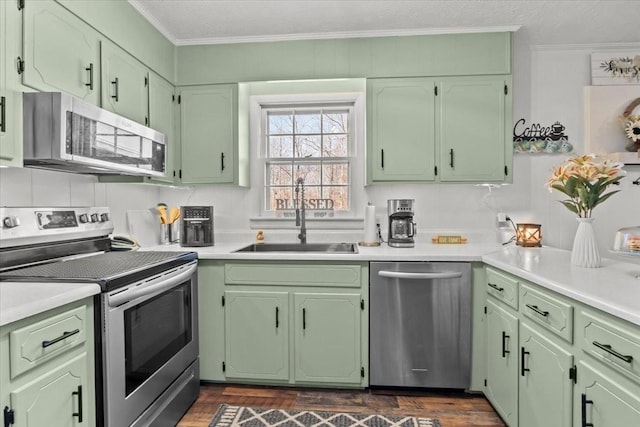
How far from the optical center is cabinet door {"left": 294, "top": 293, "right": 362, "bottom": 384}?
2.38 metres

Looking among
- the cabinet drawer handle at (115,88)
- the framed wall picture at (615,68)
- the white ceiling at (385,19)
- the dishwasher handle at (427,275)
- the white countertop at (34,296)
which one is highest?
the white ceiling at (385,19)

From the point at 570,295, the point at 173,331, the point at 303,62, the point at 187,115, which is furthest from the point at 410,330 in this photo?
the point at 187,115

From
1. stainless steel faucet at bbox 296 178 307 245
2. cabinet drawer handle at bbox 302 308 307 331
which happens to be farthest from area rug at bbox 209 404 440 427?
stainless steel faucet at bbox 296 178 307 245

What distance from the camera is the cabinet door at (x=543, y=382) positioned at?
1446 millimetres

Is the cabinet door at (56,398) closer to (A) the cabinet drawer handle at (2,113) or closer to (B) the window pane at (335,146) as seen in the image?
(A) the cabinet drawer handle at (2,113)

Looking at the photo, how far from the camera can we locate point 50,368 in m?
1.28

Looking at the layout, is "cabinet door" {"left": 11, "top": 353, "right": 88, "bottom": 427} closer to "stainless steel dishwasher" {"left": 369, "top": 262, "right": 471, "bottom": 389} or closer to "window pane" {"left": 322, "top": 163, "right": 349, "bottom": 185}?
"stainless steel dishwasher" {"left": 369, "top": 262, "right": 471, "bottom": 389}

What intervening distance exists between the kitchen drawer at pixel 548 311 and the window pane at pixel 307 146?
6.16 ft

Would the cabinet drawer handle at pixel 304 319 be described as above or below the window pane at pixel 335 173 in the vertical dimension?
below

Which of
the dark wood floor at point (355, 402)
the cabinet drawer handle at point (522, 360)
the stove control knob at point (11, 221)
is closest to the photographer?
the stove control knob at point (11, 221)

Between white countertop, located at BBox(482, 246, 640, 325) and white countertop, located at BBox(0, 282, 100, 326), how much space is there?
1.71 meters

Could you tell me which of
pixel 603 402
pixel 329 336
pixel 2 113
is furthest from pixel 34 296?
pixel 603 402

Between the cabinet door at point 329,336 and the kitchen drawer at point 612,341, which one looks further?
the cabinet door at point 329,336

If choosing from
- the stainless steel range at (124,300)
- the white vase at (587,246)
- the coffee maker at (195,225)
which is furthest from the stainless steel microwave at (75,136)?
the white vase at (587,246)
